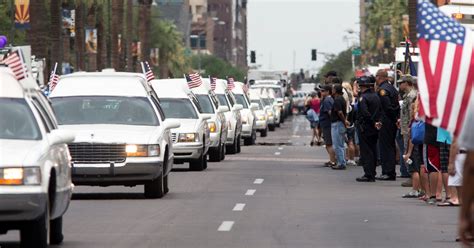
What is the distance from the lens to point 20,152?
50.9ft

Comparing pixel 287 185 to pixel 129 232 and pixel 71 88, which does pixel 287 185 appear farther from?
pixel 129 232

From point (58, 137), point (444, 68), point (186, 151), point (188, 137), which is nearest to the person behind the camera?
point (444, 68)

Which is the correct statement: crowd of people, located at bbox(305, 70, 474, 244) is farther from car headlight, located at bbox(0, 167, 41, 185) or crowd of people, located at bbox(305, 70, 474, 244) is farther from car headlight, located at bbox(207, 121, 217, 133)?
car headlight, located at bbox(0, 167, 41, 185)

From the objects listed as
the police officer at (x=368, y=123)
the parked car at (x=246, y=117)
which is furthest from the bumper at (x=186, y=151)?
the parked car at (x=246, y=117)

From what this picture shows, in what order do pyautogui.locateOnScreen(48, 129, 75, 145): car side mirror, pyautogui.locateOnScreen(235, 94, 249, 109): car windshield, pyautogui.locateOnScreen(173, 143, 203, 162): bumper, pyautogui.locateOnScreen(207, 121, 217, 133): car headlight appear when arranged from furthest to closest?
pyautogui.locateOnScreen(235, 94, 249, 109): car windshield < pyautogui.locateOnScreen(207, 121, 217, 133): car headlight < pyautogui.locateOnScreen(173, 143, 203, 162): bumper < pyautogui.locateOnScreen(48, 129, 75, 145): car side mirror

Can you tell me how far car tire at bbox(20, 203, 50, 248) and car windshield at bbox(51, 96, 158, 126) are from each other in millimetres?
9695

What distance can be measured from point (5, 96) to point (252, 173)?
1713 cm

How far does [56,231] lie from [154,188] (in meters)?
7.57

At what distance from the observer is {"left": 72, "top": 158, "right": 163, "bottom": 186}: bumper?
23891mm

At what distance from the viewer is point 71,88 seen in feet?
86.6

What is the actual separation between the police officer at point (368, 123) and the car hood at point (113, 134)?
21.9 feet

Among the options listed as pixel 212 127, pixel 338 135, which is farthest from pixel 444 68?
pixel 212 127

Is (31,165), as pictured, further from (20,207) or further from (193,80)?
(193,80)

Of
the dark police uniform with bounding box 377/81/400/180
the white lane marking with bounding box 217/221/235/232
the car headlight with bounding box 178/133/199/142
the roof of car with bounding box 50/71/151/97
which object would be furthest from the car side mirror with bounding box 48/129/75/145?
the car headlight with bounding box 178/133/199/142
